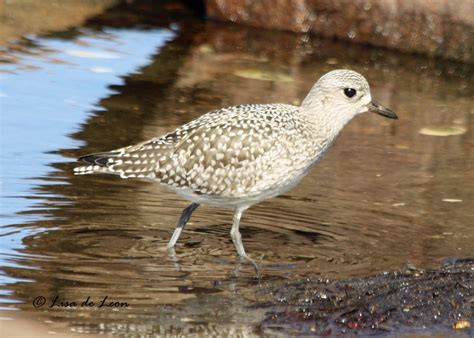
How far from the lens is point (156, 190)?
10742mm

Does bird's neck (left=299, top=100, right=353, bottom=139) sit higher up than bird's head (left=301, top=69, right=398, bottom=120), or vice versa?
bird's head (left=301, top=69, right=398, bottom=120)

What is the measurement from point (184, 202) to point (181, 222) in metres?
1.02

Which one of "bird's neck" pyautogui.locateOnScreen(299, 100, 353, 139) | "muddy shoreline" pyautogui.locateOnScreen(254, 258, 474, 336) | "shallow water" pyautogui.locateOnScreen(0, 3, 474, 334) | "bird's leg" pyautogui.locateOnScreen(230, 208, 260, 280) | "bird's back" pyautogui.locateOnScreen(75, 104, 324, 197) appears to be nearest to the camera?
"muddy shoreline" pyautogui.locateOnScreen(254, 258, 474, 336)

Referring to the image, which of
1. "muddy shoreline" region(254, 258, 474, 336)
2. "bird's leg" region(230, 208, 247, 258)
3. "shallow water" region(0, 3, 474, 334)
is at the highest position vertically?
"muddy shoreline" region(254, 258, 474, 336)

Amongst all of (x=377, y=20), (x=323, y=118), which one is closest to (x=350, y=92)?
(x=323, y=118)

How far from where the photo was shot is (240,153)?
9375mm

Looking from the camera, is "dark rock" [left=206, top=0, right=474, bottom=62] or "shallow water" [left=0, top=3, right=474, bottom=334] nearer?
"shallow water" [left=0, top=3, right=474, bottom=334]

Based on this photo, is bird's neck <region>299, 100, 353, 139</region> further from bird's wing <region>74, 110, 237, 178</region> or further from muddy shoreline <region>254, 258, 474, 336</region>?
muddy shoreline <region>254, 258, 474, 336</region>

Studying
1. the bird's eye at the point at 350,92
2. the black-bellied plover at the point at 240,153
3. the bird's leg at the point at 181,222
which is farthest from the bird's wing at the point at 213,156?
the bird's eye at the point at 350,92

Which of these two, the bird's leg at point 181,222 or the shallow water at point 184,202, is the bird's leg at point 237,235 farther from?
the bird's leg at point 181,222


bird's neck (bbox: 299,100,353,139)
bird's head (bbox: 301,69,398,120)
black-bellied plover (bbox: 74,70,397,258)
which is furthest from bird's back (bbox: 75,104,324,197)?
bird's head (bbox: 301,69,398,120)

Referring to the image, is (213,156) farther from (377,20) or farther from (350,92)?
(377,20)

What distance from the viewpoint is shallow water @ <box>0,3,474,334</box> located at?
8.30 metres

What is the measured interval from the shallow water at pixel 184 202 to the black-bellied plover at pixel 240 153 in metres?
0.45
